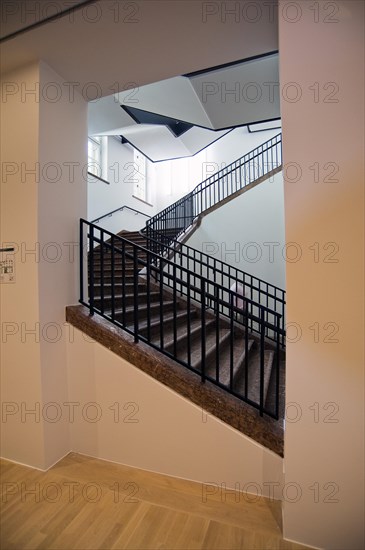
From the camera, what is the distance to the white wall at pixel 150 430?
169cm

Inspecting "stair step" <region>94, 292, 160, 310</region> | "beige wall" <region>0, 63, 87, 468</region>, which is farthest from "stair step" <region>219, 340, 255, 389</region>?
"beige wall" <region>0, 63, 87, 468</region>

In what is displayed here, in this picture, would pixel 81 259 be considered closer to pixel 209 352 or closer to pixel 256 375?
pixel 209 352

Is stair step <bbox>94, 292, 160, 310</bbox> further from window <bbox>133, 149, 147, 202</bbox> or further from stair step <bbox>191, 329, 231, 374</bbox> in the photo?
window <bbox>133, 149, 147, 202</bbox>


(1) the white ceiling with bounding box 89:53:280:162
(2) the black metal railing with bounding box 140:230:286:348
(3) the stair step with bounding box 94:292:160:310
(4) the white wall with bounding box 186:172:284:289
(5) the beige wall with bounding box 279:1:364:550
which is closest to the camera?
(5) the beige wall with bounding box 279:1:364:550

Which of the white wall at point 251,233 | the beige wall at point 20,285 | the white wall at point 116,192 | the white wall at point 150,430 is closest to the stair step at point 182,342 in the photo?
the white wall at point 150,430

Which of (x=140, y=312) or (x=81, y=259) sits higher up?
(x=81, y=259)

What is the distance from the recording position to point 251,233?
6.07 m

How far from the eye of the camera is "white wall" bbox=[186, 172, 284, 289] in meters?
5.86

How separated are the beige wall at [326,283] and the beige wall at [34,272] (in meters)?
1.69

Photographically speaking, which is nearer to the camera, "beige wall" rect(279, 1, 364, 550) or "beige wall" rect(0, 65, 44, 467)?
"beige wall" rect(279, 1, 364, 550)

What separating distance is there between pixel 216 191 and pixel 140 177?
2.73m

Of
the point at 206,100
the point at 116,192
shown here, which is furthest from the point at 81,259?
the point at 116,192

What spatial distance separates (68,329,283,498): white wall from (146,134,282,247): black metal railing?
4.49m

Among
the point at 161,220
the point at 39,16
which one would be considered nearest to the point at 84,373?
the point at 39,16
